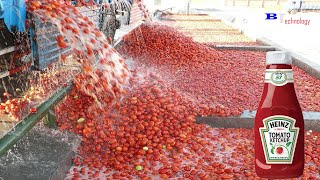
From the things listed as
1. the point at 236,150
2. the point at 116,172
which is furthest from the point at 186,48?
the point at 116,172

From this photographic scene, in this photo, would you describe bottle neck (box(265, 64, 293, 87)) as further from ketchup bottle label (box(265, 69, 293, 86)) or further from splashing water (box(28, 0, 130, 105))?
splashing water (box(28, 0, 130, 105))

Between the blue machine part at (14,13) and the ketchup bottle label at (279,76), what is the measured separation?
3541mm

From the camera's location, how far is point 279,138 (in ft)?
5.87

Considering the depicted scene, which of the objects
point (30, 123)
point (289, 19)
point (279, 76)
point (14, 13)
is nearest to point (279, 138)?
point (279, 76)

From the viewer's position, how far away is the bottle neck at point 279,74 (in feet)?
5.58

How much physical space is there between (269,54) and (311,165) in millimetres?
2669

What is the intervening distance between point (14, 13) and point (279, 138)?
3732 mm

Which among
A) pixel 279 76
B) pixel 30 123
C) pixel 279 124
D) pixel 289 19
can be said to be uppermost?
pixel 279 76

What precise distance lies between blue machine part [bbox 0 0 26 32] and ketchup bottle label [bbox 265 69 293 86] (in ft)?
11.6

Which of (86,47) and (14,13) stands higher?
(14,13)

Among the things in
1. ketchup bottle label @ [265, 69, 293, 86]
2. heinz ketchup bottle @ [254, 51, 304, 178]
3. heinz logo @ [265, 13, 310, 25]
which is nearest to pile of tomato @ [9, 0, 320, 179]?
heinz ketchup bottle @ [254, 51, 304, 178]

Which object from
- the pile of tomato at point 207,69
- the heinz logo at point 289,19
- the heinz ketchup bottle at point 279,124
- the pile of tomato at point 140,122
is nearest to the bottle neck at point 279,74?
the heinz ketchup bottle at point 279,124

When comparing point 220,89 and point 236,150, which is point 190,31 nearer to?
point 220,89

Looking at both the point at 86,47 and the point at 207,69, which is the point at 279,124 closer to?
the point at 86,47
